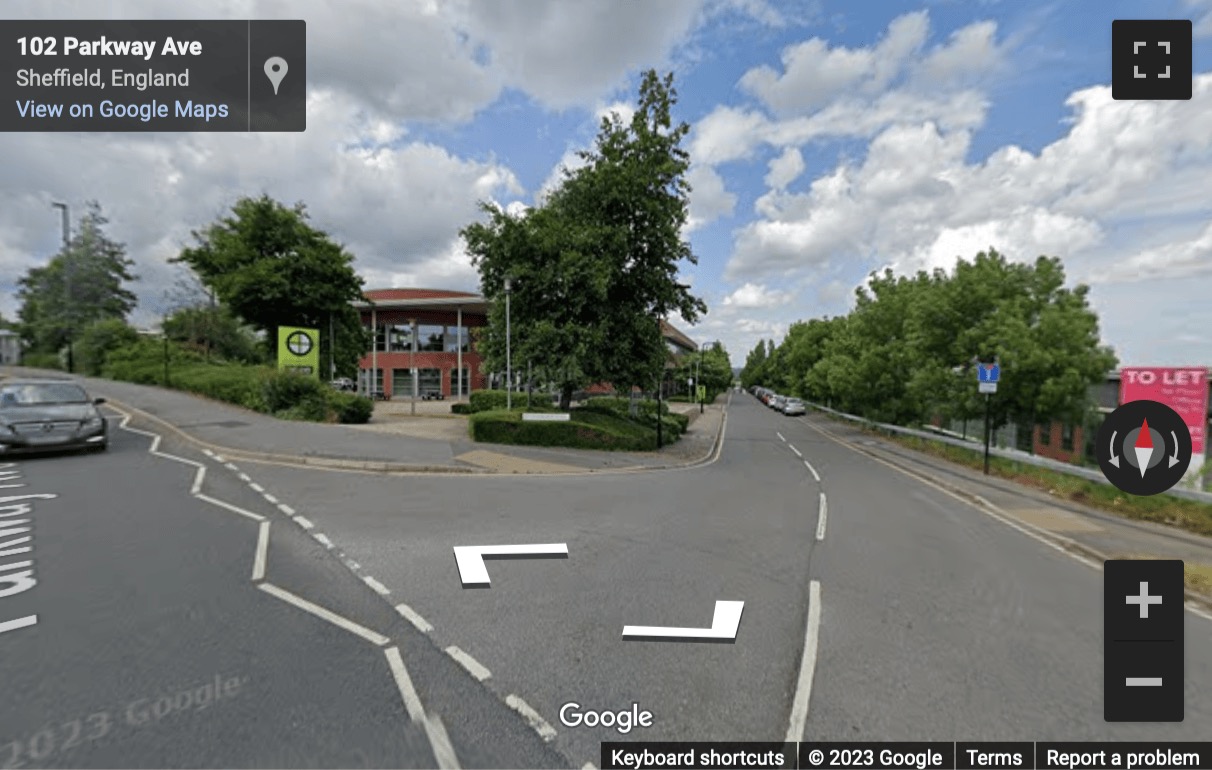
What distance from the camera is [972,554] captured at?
6316 mm

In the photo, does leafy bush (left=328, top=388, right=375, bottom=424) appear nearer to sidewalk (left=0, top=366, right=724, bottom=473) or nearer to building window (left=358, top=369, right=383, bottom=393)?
sidewalk (left=0, top=366, right=724, bottom=473)

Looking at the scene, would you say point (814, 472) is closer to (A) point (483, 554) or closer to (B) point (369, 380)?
(A) point (483, 554)

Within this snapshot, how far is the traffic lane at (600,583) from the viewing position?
3.08 metres

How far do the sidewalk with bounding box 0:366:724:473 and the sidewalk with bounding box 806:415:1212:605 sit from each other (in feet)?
23.4

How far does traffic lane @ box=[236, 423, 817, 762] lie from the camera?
3.08 metres

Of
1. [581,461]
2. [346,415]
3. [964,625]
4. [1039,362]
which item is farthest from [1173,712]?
[346,415]

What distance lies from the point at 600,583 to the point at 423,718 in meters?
2.25

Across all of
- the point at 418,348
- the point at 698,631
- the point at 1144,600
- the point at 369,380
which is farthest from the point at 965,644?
the point at 369,380

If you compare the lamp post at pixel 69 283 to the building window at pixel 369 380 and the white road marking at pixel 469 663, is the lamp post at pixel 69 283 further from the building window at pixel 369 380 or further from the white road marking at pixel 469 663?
the white road marking at pixel 469 663

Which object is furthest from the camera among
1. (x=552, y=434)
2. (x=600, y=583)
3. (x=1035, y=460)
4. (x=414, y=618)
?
(x=552, y=434)

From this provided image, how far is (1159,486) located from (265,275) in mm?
29382

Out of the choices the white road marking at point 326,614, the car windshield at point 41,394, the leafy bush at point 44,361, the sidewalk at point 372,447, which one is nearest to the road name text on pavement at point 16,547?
the white road marking at point 326,614

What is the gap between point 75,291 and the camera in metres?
37.1

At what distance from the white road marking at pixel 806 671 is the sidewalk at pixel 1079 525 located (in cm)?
458
